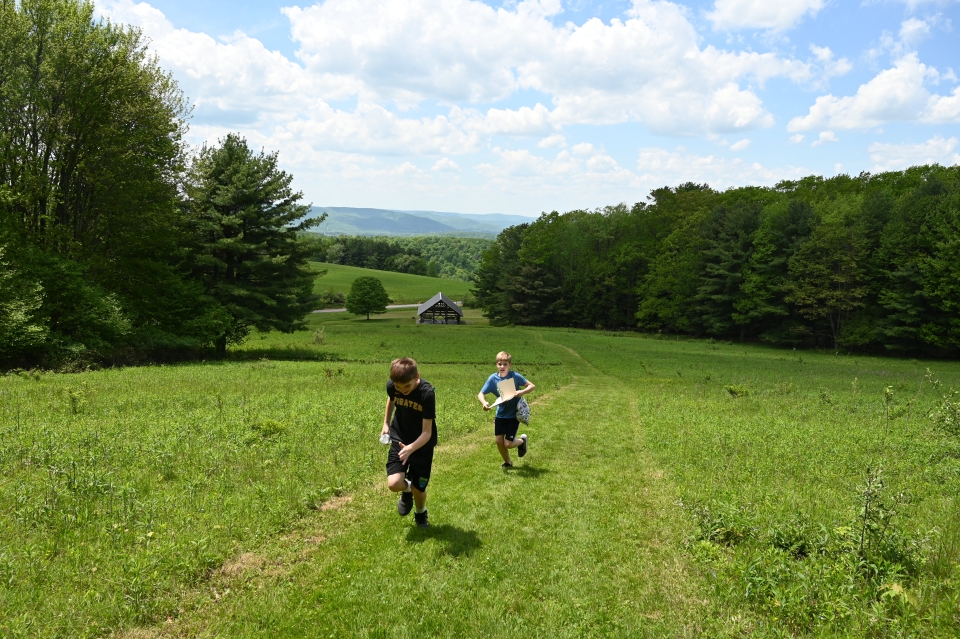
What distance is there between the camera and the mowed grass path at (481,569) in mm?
4750

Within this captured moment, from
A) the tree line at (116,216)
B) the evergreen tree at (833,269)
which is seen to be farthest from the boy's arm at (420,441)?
the evergreen tree at (833,269)

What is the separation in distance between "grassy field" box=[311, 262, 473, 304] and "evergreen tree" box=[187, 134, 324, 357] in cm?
7457

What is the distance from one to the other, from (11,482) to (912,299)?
60467 millimetres

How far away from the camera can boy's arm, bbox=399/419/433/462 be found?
620 cm

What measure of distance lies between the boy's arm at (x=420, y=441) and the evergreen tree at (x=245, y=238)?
27699 millimetres

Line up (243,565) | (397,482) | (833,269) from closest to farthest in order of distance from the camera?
(243,565), (397,482), (833,269)

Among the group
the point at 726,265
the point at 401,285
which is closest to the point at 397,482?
the point at 726,265

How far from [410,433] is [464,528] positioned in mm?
1594

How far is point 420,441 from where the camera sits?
20.6ft

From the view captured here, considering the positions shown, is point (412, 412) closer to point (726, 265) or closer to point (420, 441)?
point (420, 441)

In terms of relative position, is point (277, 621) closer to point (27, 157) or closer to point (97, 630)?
point (97, 630)

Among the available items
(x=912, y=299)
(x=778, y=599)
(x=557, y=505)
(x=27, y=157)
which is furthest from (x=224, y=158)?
(x=912, y=299)

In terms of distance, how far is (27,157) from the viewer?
24281 millimetres

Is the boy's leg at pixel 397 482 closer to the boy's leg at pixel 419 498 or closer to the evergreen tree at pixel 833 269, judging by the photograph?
the boy's leg at pixel 419 498
